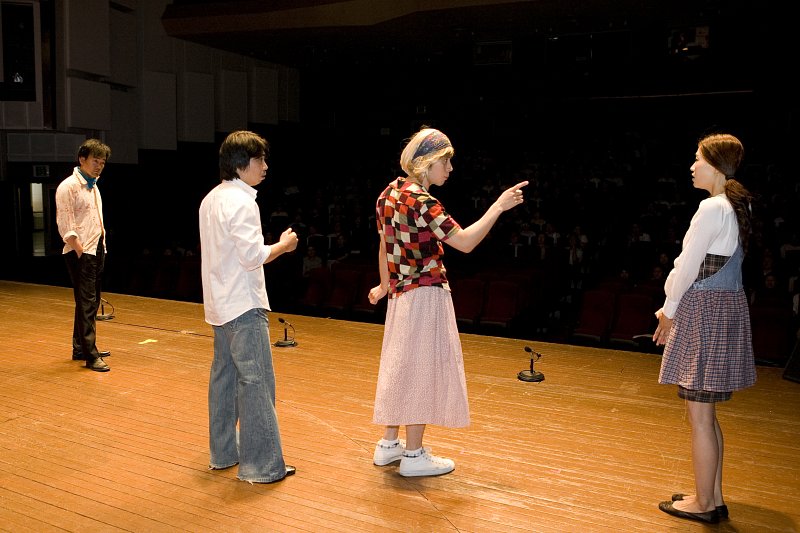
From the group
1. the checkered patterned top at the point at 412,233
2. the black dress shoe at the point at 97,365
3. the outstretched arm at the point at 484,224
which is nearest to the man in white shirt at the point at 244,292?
the checkered patterned top at the point at 412,233

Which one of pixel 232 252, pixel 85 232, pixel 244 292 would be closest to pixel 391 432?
pixel 244 292

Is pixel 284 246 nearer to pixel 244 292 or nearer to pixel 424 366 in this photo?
pixel 244 292

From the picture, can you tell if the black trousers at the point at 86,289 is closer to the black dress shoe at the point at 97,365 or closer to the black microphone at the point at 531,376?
the black dress shoe at the point at 97,365

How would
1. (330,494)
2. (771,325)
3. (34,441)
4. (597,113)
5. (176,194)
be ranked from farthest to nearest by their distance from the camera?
1. (597,113)
2. (176,194)
3. (771,325)
4. (34,441)
5. (330,494)

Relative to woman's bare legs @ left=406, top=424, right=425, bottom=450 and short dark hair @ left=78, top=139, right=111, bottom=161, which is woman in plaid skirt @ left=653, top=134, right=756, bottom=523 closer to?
woman's bare legs @ left=406, top=424, right=425, bottom=450

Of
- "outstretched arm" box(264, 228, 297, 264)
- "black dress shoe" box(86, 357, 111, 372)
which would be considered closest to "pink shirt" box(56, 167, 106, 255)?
"black dress shoe" box(86, 357, 111, 372)

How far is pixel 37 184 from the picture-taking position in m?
9.63

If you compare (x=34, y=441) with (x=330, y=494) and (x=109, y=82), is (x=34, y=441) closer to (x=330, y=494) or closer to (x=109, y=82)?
(x=330, y=494)

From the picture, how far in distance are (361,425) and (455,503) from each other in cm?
99

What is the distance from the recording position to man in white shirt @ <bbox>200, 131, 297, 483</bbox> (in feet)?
8.79

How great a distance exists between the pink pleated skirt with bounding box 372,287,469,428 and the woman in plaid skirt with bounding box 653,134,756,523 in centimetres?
77

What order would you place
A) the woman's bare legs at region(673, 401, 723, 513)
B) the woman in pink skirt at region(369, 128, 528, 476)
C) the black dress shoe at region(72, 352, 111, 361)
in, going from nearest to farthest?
the woman's bare legs at region(673, 401, 723, 513)
the woman in pink skirt at region(369, 128, 528, 476)
the black dress shoe at region(72, 352, 111, 361)

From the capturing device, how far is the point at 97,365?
4516 millimetres

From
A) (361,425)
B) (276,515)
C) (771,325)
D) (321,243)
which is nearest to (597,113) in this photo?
(321,243)
